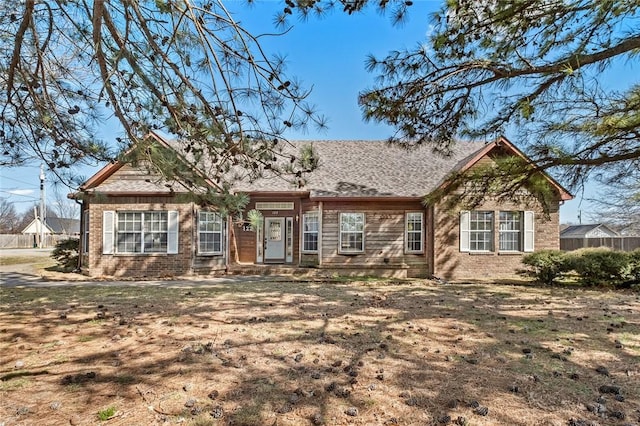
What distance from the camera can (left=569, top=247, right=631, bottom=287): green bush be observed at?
11.0 metres

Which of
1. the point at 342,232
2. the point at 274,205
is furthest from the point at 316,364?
the point at 274,205

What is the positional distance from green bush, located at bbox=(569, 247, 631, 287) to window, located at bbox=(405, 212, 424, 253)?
15.7ft

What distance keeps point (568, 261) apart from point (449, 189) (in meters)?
6.55

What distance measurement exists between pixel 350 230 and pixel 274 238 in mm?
3497

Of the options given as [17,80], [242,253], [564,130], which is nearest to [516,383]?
[564,130]

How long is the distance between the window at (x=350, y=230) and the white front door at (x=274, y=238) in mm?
2830

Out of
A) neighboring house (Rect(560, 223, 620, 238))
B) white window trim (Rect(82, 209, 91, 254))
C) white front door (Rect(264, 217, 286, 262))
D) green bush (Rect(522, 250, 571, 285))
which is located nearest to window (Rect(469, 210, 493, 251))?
green bush (Rect(522, 250, 571, 285))

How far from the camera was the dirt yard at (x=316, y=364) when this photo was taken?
115 inches

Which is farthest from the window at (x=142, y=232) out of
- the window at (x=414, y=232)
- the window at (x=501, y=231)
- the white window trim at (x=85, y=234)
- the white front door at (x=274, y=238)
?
the window at (x=501, y=231)

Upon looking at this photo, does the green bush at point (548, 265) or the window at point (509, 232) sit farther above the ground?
the window at point (509, 232)

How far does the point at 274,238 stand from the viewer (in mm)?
15758

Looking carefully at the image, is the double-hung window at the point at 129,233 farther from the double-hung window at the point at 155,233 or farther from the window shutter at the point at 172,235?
the window shutter at the point at 172,235

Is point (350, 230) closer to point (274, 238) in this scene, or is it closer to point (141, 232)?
point (274, 238)

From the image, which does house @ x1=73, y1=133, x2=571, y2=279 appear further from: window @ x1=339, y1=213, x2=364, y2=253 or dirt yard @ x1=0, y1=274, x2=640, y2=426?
dirt yard @ x1=0, y1=274, x2=640, y2=426
